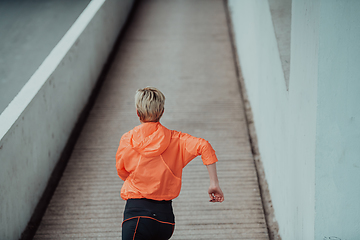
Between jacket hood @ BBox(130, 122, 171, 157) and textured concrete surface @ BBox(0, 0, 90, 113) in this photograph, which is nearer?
jacket hood @ BBox(130, 122, 171, 157)

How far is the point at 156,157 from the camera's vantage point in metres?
1.64

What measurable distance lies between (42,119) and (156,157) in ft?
5.68

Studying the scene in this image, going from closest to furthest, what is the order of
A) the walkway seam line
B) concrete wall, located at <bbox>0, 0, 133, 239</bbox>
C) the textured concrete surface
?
1. concrete wall, located at <bbox>0, 0, 133, 239</bbox>
2. the walkway seam line
3. the textured concrete surface

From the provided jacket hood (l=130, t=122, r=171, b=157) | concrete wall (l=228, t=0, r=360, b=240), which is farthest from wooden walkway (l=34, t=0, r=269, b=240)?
jacket hood (l=130, t=122, r=171, b=157)

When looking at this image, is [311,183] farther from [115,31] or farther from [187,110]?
[115,31]

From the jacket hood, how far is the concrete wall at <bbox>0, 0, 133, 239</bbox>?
1144mm

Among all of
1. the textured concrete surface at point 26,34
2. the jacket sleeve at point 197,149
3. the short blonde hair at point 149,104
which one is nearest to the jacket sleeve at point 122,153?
the short blonde hair at point 149,104

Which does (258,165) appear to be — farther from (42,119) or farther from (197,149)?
(42,119)

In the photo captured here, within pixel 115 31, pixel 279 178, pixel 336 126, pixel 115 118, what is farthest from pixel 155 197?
pixel 115 31

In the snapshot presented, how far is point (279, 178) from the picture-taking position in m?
2.49

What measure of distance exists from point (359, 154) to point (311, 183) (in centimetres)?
26

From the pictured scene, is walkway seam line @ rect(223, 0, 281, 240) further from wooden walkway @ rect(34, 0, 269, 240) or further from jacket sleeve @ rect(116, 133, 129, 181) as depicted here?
jacket sleeve @ rect(116, 133, 129, 181)

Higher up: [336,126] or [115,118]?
[336,126]

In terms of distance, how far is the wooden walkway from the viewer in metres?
2.69
